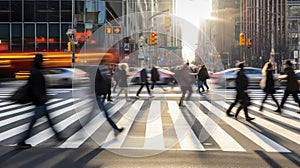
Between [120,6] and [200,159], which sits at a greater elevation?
[120,6]

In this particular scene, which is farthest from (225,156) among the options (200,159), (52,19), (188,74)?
(52,19)

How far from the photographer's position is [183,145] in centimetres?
761

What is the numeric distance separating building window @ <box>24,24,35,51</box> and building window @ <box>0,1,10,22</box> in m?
2.05

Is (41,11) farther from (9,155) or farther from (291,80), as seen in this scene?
(9,155)

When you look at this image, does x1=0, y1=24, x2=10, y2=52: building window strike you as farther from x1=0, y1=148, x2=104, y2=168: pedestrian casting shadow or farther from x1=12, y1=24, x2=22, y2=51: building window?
Result: x1=0, y1=148, x2=104, y2=168: pedestrian casting shadow

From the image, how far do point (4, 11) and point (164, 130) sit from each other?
36.3m

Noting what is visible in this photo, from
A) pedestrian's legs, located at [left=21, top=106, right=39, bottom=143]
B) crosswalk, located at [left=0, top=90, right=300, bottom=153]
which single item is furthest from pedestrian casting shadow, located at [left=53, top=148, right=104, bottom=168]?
pedestrian's legs, located at [left=21, top=106, right=39, bottom=143]

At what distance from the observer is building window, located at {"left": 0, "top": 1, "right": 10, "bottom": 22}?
41.0 metres

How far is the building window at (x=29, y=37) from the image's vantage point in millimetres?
41312

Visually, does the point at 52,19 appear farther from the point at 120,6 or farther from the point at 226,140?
the point at 226,140

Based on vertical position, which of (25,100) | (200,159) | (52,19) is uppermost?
(52,19)

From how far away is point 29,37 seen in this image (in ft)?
137

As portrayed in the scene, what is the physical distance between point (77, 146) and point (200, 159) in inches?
95.9

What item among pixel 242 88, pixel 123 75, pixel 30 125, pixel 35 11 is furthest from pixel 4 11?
pixel 30 125
